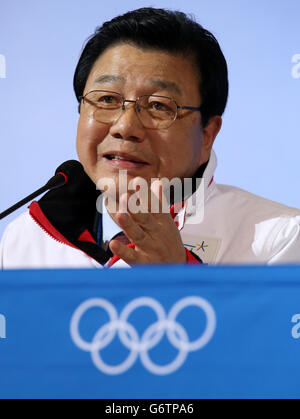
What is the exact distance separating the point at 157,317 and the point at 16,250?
0.80 m

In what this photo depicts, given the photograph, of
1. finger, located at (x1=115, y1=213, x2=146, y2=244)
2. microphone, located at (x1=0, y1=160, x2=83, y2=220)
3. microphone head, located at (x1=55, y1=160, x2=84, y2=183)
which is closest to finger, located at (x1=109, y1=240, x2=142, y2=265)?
finger, located at (x1=115, y1=213, x2=146, y2=244)

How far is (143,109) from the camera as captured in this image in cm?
109

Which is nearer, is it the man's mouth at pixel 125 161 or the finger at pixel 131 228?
the finger at pixel 131 228

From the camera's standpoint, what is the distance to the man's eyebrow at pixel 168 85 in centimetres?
108

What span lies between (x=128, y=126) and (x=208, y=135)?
8.8 inches

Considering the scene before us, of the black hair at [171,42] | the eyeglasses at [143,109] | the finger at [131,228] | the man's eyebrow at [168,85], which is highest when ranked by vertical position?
the black hair at [171,42]

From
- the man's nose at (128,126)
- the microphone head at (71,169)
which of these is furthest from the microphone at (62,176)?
the man's nose at (128,126)

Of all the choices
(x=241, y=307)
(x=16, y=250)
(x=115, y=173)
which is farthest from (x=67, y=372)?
(x=16, y=250)

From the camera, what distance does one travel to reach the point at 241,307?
1.56ft

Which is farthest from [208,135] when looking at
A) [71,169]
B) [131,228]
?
[131,228]

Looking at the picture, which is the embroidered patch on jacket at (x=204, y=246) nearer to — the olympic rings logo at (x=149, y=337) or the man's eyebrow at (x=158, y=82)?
the man's eyebrow at (x=158, y=82)

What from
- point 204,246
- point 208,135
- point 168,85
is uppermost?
point 168,85

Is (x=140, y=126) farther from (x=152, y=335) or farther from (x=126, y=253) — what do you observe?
(x=152, y=335)
